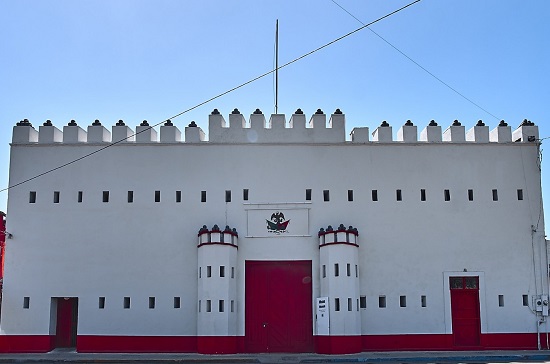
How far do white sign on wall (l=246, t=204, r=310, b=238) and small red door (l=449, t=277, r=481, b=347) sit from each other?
6.25 metres

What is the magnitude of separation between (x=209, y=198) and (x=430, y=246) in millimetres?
8956

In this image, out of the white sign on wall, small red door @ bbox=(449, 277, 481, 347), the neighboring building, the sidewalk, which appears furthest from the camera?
the white sign on wall

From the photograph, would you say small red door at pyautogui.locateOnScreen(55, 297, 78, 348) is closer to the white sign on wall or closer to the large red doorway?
the large red doorway

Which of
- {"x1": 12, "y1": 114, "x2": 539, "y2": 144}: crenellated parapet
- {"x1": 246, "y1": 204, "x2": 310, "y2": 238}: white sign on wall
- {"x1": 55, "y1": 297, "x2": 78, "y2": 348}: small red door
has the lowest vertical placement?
{"x1": 55, "y1": 297, "x2": 78, "y2": 348}: small red door

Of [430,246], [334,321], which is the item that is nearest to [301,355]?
[334,321]

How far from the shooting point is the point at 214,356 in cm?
2272

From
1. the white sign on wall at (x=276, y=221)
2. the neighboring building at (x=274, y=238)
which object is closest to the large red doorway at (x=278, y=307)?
the neighboring building at (x=274, y=238)

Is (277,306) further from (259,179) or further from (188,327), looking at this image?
(259,179)

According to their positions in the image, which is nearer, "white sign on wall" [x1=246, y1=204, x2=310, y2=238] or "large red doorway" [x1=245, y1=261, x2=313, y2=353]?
"large red doorway" [x1=245, y1=261, x2=313, y2=353]

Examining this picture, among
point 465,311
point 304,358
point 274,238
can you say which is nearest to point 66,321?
point 274,238

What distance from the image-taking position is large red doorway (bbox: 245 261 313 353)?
24.3 meters

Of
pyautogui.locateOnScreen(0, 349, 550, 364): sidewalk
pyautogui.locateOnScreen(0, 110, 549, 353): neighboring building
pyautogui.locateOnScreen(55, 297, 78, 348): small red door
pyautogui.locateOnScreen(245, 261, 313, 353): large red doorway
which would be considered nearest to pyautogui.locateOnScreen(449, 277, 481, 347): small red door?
pyautogui.locateOnScreen(0, 110, 549, 353): neighboring building

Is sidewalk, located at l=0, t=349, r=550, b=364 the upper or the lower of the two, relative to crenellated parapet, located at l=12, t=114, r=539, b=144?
lower

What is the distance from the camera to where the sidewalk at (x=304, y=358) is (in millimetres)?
21719
